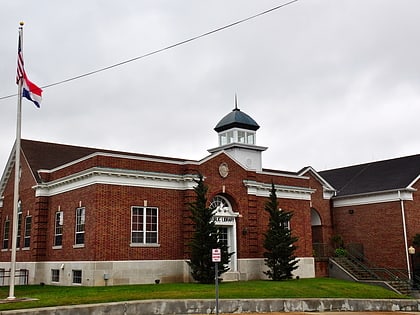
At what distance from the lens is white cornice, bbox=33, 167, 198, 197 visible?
25672 millimetres

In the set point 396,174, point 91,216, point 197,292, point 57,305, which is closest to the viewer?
point 57,305

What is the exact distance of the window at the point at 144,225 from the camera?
86.9 feet

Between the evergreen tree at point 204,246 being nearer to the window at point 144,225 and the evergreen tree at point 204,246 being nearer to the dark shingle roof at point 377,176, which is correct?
the window at point 144,225

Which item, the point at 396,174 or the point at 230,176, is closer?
Answer: the point at 230,176

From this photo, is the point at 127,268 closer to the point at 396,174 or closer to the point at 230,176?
the point at 230,176

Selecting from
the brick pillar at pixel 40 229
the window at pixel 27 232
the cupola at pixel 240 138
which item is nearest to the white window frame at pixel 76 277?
the brick pillar at pixel 40 229

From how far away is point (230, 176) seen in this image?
98.3ft

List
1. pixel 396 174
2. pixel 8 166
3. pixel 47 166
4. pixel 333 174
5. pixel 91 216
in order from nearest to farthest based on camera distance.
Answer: pixel 91 216 → pixel 47 166 → pixel 8 166 → pixel 396 174 → pixel 333 174

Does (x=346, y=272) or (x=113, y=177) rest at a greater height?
(x=113, y=177)

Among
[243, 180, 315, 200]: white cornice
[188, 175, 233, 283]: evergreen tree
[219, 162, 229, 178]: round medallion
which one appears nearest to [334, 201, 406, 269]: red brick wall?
[243, 180, 315, 200]: white cornice

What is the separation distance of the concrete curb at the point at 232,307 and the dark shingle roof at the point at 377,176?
15.7m

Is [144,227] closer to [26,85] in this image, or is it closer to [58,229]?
[58,229]

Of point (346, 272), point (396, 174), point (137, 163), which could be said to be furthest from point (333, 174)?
point (137, 163)

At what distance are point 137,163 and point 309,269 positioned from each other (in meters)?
14.1
